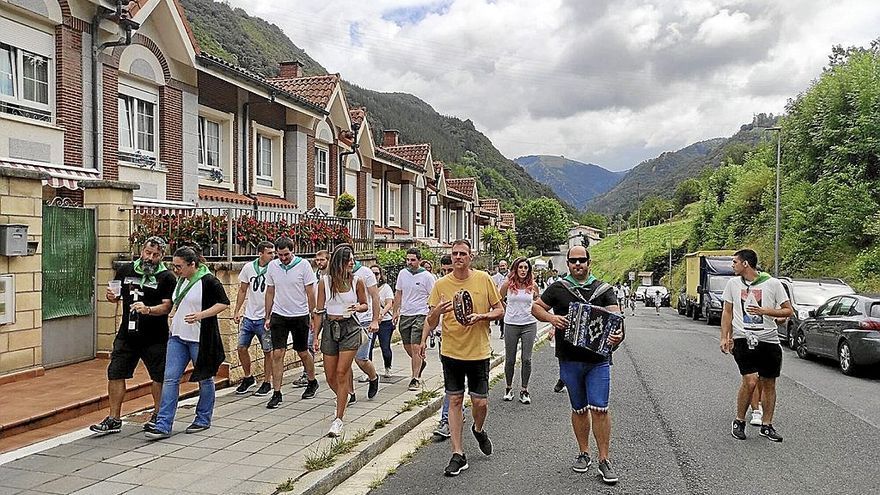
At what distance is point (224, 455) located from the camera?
19.8ft

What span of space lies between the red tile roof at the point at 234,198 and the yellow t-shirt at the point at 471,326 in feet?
32.4

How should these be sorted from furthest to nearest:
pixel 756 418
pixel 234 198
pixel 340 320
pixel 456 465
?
pixel 234 198 → pixel 756 418 → pixel 340 320 → pixel 456 465

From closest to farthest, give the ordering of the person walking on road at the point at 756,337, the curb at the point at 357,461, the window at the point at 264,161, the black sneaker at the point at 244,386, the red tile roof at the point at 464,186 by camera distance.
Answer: the curb at the point at 357,461, the person walking on road at the point at 756,337, the black sneaker at the point at 244,386, the window at the point at 264,161, the red tile roof at the point at 464,186

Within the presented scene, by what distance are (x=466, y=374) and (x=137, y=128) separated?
951 cm

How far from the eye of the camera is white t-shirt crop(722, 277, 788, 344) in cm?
720

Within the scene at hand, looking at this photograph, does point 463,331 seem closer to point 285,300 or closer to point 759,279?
point 285,300

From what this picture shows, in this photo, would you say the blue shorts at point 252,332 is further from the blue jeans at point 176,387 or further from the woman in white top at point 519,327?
the woman in white top at point 519,327

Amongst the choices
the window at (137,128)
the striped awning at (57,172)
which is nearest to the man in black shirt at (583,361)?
the striped awning at (57,172)

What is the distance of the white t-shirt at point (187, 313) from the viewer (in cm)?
664

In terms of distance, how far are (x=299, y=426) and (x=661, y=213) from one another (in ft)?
373

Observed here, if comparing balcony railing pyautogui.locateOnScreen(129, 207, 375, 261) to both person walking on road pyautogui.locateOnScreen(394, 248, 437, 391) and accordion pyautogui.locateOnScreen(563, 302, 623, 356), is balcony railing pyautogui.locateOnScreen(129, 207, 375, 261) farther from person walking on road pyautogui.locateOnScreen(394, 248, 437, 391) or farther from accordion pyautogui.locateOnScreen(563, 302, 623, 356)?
accordion pyautogui.locateOnScreen(563, 302, 623, 356)

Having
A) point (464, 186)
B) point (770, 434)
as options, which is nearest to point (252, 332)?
point (770, 434)

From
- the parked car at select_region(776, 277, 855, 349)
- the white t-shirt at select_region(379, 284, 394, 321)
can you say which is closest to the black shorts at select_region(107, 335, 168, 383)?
the white t-shirt at select_region(379, 284, 394, 321)

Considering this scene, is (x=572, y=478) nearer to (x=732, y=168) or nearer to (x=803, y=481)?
(x=803, y=481)
